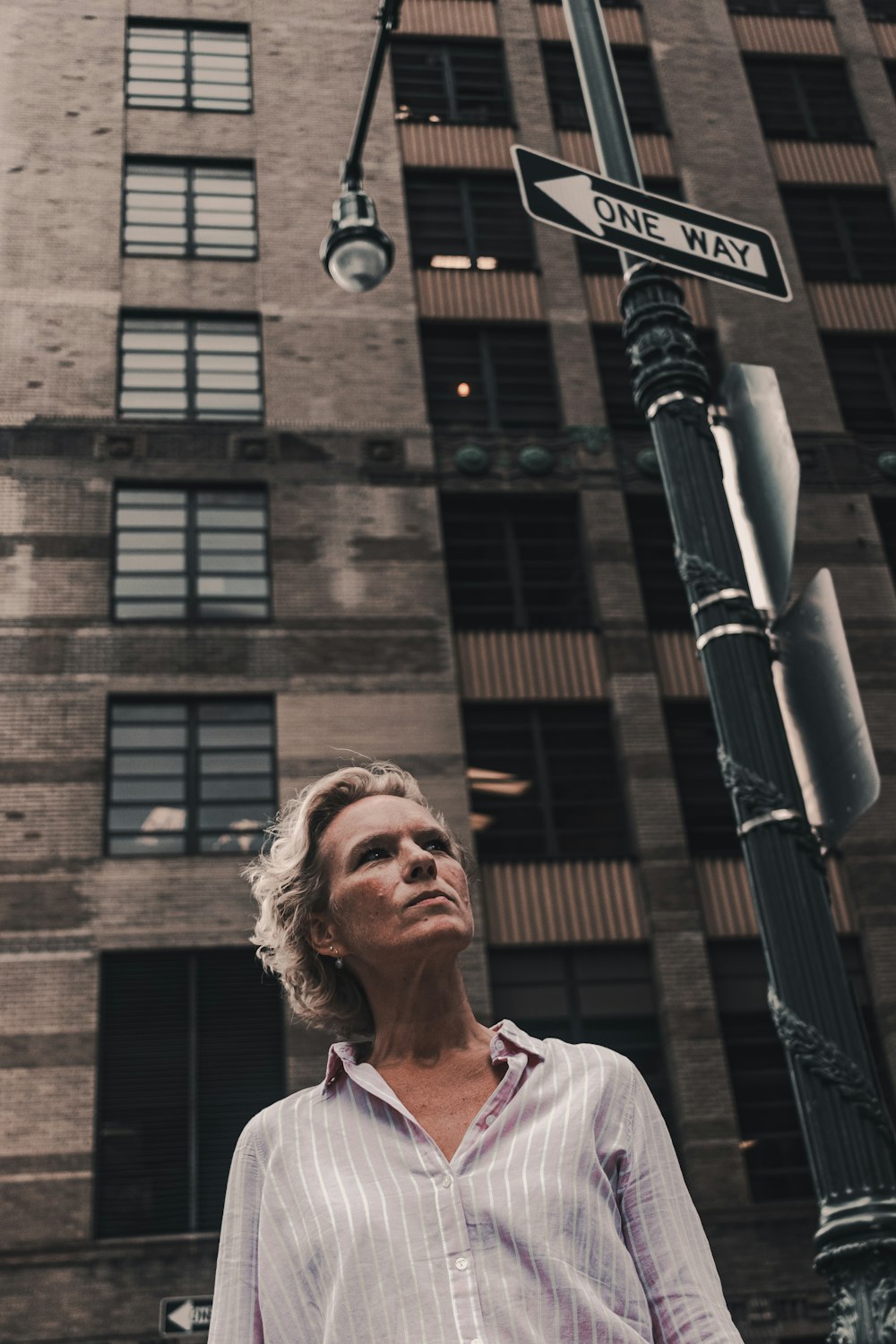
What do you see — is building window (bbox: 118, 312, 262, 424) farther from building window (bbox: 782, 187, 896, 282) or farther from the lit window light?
building window (bbox: 782, 187, 896, 282)

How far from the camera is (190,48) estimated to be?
25.2 meters

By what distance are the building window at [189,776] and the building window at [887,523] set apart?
10756mm

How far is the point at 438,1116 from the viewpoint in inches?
113

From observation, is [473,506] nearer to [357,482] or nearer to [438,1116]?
[357,482]

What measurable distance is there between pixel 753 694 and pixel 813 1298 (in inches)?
525

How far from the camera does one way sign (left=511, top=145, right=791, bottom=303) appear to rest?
6414 mm

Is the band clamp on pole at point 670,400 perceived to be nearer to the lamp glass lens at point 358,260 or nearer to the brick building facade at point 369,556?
the lamp glass lens at point 358,260

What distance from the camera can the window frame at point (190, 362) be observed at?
21328mm

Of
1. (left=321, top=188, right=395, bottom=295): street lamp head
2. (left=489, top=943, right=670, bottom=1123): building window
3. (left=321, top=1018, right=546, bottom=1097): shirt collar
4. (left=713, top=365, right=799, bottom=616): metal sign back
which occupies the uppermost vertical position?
(left=321, top=188, right=395, bottom=295): street lamp head

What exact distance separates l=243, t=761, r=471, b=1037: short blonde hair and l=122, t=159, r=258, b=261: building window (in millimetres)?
21102

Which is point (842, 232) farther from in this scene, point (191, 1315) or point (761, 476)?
point (191, 1315)

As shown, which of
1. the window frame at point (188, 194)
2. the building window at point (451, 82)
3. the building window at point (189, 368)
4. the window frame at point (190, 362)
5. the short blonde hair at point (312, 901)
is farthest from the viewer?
the building window at point (451, 82)

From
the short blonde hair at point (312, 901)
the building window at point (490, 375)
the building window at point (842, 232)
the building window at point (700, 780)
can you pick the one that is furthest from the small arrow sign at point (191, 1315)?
the building window at point (842, 232)

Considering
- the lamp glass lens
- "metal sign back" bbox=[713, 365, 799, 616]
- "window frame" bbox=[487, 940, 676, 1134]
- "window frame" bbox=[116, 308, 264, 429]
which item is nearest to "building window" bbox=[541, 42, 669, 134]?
"window frame" bbox=[116, 308, 264, 429]
